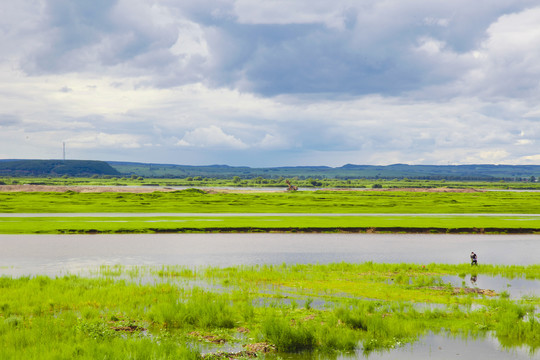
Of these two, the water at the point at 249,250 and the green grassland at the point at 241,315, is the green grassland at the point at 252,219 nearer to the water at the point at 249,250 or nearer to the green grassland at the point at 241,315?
the water at the point at 249,250

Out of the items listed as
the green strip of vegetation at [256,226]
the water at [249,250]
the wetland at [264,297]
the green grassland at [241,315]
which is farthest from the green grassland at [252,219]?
the green grassland at [241,315]

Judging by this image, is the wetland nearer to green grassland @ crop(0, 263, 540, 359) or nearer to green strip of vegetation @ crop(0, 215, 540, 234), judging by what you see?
green grassland @ crop(0, 263, 540, 359)

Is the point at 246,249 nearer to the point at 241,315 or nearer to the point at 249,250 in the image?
the point at 249,250

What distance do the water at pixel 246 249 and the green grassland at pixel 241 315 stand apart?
715 cm

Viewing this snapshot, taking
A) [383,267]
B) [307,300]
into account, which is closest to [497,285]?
[383,267]

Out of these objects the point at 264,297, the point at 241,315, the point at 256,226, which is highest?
the point at 241,315

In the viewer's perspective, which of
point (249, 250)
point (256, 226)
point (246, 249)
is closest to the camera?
point (249, 250)

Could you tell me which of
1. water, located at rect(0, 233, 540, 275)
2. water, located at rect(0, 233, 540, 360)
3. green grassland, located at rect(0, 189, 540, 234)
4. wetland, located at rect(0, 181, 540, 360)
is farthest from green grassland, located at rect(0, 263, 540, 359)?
green grassland, located at rect(0, 189, 540, 234)

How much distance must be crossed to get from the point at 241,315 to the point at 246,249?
23712 millimetres

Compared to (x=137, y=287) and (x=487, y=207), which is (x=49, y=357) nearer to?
(x=137, y=287)

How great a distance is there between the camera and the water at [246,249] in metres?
38.0

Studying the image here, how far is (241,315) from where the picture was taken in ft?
71.3

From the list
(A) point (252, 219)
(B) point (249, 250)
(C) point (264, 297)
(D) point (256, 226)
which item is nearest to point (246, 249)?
(B) point (249, 250)

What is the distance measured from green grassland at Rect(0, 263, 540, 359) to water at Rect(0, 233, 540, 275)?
7153 mm
